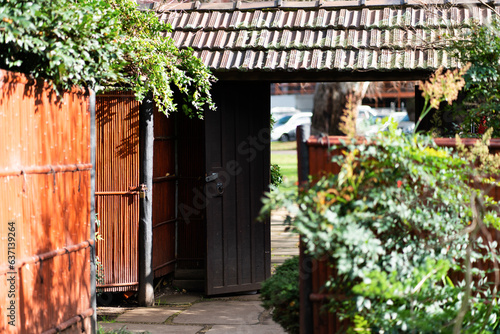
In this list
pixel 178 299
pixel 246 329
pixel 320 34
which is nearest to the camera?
pixel 246 329

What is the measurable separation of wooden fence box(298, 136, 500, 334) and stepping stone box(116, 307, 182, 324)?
2772mm

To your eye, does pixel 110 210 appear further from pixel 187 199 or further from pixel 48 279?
pixel 48 279

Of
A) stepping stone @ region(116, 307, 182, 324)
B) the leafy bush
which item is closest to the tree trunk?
stepping stone @ region(116, 307, 182, 324)

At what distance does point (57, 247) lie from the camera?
489 cm

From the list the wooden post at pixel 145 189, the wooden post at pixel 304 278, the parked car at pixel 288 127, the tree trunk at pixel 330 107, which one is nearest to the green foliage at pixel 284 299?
the wooden post at pixel 304 278

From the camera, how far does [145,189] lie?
23.6 feet

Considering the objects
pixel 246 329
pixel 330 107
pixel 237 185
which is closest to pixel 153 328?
pixel 246 329

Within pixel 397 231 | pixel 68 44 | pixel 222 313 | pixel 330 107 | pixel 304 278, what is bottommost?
pixel 222 313

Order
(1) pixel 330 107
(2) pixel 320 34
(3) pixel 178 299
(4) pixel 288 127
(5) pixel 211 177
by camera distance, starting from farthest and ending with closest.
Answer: (4) pixel 288 127 < (1) pixel 330 107 < (3) pixel 178 299 < (5) pixel 211 177 < (2) pixel 320 34

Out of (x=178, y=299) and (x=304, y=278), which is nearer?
(x=304, y=278)

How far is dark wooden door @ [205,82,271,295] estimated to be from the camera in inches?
301

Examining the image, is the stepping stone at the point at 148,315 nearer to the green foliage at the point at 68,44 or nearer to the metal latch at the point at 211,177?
the metal latch at the point at 211,177

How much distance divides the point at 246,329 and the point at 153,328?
90 centimetres

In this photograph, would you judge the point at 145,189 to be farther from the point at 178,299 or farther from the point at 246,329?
the point at 246,329
